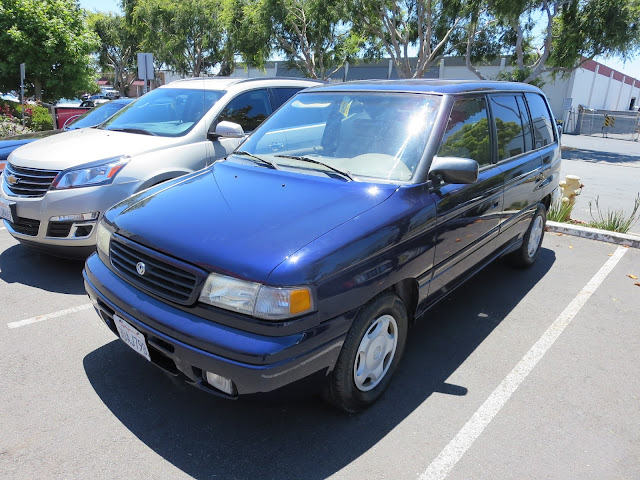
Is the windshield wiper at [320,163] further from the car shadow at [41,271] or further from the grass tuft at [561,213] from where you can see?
the grass tuft at [561,213]

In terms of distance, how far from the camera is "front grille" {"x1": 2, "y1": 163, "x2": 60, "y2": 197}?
445 cm

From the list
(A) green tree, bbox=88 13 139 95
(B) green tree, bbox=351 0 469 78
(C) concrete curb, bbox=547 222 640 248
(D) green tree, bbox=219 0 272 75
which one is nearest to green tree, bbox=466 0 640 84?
(B) green tree, bbox=351 0 469 78

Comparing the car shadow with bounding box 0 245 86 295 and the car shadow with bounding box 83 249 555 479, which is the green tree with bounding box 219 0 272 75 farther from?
the car shadow with bounding box 83 249 555 479

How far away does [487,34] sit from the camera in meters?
22.5

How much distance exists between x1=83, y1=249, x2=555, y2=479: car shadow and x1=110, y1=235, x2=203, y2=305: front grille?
663mm

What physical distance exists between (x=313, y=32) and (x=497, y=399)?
81.4ft

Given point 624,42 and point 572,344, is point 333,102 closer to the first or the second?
point 572,344

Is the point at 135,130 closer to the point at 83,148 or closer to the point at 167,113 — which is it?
the point at 167,113

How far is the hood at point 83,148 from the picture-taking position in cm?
451

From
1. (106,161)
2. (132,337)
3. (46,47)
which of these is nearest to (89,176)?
(106,161)

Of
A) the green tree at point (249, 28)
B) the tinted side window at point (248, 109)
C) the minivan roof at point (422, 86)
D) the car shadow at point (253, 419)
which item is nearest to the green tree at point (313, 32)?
the green tree at point (249, 28)

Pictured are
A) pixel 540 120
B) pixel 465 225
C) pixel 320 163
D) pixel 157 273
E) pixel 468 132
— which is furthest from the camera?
pixel 540 120

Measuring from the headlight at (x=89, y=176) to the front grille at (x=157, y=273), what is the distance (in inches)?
71.8

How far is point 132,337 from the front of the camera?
266cm
